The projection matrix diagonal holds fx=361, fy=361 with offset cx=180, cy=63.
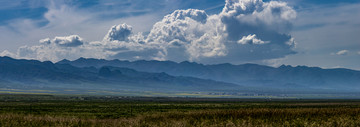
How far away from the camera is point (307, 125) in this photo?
1148 inches

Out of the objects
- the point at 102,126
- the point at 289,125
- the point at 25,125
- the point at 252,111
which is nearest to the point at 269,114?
the point at 252,111

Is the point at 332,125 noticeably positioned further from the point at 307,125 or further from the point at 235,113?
the point at 235,113

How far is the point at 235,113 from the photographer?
4128cm

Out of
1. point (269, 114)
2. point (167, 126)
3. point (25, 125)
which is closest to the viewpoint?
point (167, 126)

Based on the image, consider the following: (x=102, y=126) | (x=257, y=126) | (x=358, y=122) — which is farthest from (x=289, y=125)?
(x=102, y=126)

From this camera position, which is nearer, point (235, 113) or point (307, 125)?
point (307, 125)

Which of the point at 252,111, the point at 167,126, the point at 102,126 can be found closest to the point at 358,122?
the point at 252,111

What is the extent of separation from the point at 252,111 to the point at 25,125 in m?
24.0

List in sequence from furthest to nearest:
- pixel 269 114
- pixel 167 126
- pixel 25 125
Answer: pixel 269 114 < pixel 25 125 < pixel 167 126

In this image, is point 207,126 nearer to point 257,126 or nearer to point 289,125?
point 257,126

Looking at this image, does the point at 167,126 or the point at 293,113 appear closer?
the point at 167,126

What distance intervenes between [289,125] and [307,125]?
58.6 inches

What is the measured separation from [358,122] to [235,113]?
13.6m

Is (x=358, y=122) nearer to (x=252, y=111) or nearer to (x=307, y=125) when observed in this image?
(x=307, y=125)
